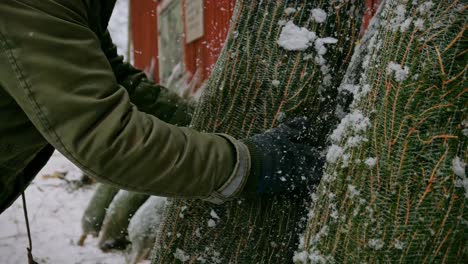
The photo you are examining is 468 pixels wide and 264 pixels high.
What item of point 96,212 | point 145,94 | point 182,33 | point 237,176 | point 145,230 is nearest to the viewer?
point 237,176

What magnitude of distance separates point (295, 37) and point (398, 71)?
0.50 metres

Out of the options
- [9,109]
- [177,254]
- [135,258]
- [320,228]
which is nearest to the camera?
[320,228]

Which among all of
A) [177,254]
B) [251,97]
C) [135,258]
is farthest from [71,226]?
[251,97]

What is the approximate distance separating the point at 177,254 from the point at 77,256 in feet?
8.91

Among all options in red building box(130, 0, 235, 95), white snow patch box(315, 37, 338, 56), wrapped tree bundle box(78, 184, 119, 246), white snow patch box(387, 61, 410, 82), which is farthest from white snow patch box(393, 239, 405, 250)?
wrapped tree bundle box(78, 184, 119, 246)

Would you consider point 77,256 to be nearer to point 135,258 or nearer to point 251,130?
point 135,258

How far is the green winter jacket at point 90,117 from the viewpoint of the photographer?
1.14 metres

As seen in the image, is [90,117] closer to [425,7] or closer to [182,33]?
[425,7]

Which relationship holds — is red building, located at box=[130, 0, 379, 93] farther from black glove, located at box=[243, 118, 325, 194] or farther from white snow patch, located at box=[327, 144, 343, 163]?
white snow patch, located at box=[327, 144, 343, 163]

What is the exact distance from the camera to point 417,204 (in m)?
1.10

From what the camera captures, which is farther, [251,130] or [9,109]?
[251,130]

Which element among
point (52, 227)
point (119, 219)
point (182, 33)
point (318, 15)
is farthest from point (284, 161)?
point (182, 33)

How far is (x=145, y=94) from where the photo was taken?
6.81 feet

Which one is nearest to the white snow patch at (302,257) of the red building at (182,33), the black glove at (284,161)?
the black glove at (284,161)
